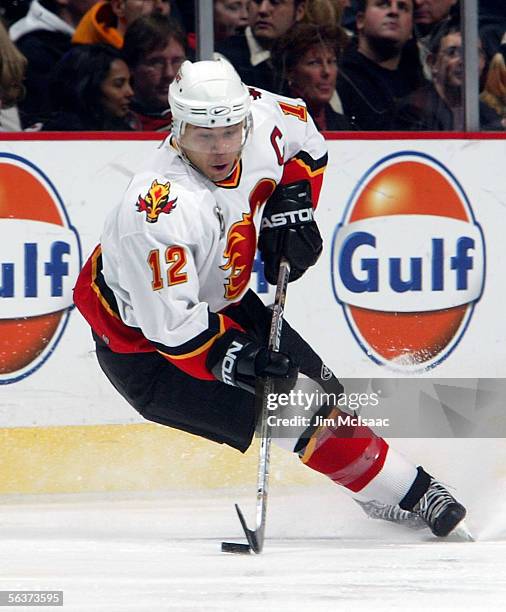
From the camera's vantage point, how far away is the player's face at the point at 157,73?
169 inches

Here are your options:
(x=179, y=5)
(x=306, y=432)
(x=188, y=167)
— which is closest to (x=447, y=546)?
(x=306, y=432)

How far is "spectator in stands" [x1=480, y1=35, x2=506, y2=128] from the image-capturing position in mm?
4543

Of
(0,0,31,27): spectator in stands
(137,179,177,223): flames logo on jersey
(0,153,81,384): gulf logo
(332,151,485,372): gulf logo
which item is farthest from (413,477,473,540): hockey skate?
(0,0,31,27): spectator in stands

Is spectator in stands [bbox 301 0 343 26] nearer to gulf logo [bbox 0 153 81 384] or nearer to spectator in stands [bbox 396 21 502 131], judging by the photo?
spectator in stands [bbox 396 21 502 131]

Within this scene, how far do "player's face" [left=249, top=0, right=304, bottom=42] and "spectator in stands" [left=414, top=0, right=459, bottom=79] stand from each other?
15.7 inches

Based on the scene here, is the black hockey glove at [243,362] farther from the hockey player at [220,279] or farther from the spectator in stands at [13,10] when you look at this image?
the spectator in stands at [13,10]

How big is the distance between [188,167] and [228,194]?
12 centimetres

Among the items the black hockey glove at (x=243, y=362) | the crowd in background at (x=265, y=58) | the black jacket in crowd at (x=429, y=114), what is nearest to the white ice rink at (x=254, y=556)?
the black hockey glove at (x=243, y=362)

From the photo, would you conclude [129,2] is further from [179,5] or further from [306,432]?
[306,432]

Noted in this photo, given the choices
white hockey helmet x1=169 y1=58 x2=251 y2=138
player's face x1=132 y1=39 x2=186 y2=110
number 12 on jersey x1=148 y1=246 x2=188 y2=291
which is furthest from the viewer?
player's face x1=132 y1=39 x2=186 y2=110

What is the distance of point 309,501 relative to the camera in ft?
12.6

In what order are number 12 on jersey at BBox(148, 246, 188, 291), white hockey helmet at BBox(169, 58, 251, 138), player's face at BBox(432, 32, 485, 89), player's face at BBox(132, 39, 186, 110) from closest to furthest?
number 12 on jersey at BBox(148, 246, 188, 291) → white hockey helmet at BBox(169, 58, 251, 138) → player's face at BBox(132, 39, 186, 110) → player's face at BBox(432, 32, 485, 89)

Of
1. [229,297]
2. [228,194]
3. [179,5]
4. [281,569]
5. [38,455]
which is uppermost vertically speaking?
[179,5]

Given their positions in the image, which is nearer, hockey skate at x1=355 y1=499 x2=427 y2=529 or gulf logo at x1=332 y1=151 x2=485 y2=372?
hockey skate at x1=355 y1=499 x2=427 y2=529
